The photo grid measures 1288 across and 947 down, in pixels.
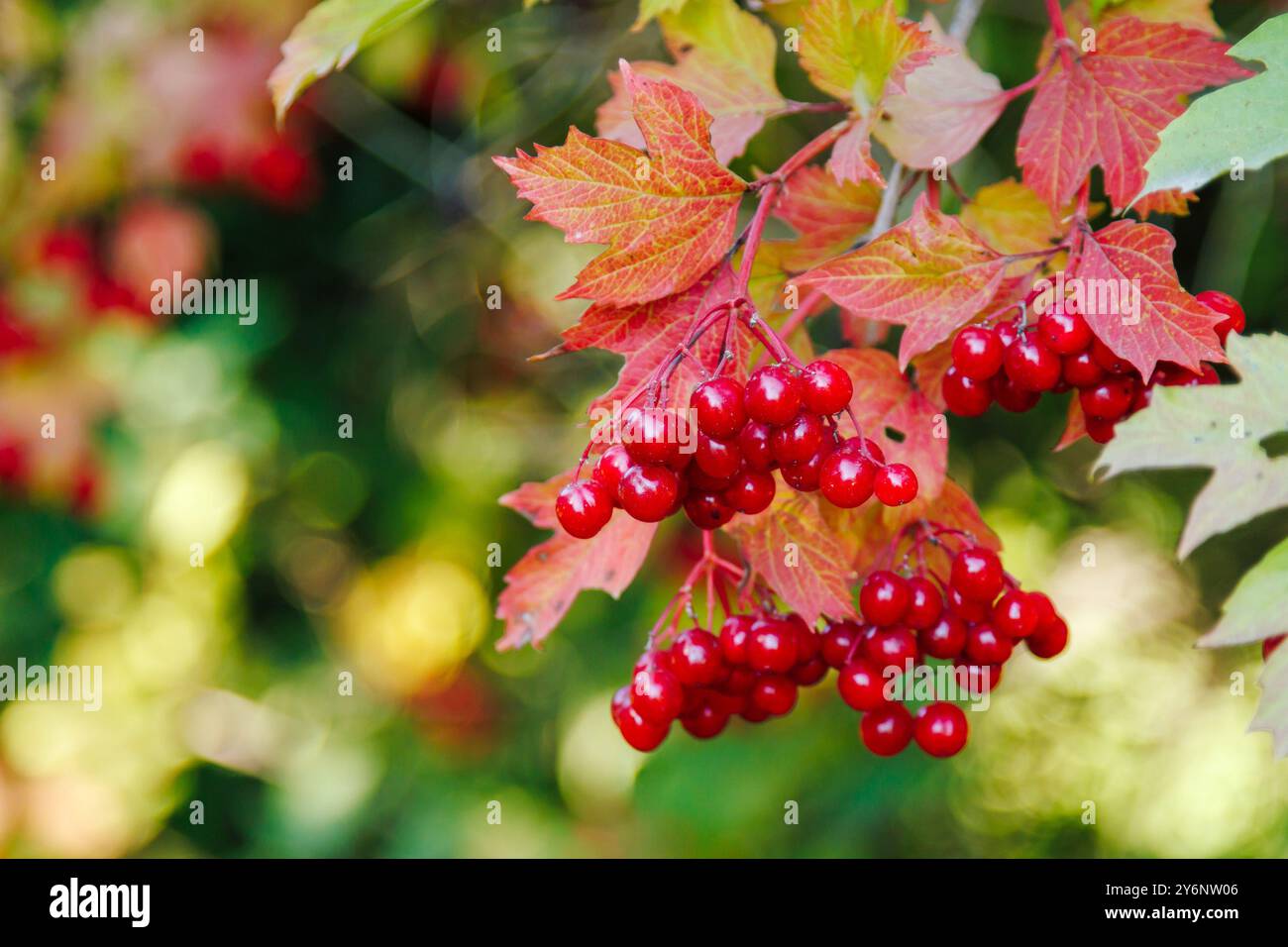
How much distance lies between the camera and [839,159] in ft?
2.27

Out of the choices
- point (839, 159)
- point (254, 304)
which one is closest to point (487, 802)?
point (254, 304)

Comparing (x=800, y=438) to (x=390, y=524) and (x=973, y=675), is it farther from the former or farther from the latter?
(x=390, y=524)

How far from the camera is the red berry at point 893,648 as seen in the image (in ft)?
2.55

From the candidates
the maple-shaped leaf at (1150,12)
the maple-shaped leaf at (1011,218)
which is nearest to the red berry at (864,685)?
the maple-shaped leaf at (1011,218)

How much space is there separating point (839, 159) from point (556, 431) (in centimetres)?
149

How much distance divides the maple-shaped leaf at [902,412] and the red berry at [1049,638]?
16 centimetres

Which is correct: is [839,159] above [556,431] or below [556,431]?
below

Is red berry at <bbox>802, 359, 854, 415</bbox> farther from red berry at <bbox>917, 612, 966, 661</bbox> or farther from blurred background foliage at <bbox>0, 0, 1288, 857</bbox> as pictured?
blurred background foliage at <bbox>0, 0, 1288, 857</bbox>

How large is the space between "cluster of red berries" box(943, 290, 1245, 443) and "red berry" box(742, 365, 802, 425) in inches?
5.9

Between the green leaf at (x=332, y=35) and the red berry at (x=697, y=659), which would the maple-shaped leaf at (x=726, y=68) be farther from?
the red berry at (x=697, y=659)

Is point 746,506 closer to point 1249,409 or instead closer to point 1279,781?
point 1249,409

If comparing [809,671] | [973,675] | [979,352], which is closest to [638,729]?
[809,671]

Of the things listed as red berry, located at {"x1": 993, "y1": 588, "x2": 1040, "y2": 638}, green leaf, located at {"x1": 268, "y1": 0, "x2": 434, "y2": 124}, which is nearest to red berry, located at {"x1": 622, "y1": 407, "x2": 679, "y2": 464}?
red berry, located at {"x1": 993, "y1": 588, "x2": 1040, "y2": 638}

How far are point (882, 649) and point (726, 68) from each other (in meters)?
0.47
